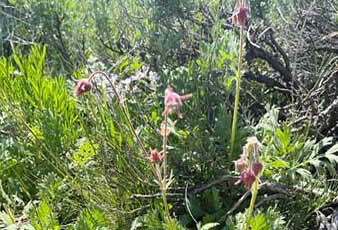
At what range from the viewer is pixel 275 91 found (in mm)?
2285

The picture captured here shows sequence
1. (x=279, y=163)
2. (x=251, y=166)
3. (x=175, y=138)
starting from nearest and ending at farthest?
(x=251, y=166) < (x=279, y=163) < (x=175, y=138)

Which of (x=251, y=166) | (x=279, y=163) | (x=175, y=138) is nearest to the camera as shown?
(x=251, y=166)

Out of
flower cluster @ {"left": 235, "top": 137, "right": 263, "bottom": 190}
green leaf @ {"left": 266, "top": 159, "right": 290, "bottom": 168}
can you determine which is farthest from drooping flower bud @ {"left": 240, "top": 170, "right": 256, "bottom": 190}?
green leaf @ {"left": 266, "top": 159, "right": 290, "bottom": 168}

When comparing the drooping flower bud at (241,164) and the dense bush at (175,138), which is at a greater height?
the drooping flower bud at (241,164)

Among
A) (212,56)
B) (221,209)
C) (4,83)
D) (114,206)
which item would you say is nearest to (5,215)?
(114,206)

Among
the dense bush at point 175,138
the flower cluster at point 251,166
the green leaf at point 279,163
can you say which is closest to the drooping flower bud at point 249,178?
the flower cluster at point 251,166

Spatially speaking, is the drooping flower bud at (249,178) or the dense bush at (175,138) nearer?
the drooping flower bud at (249,178)

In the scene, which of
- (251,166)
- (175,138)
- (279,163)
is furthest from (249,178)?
(175,138)

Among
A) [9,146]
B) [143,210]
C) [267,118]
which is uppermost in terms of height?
[267,118]

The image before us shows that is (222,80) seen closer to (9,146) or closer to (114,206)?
(114,206)

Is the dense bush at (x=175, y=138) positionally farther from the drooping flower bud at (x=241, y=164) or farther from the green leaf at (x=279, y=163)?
the drooping flower bud at (x=241, y=164)

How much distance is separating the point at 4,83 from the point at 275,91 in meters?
1.08

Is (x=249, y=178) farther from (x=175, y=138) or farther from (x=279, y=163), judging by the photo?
(x=175, y=138)

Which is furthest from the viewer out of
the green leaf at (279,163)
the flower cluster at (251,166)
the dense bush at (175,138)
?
the dense bush at (175,138)
